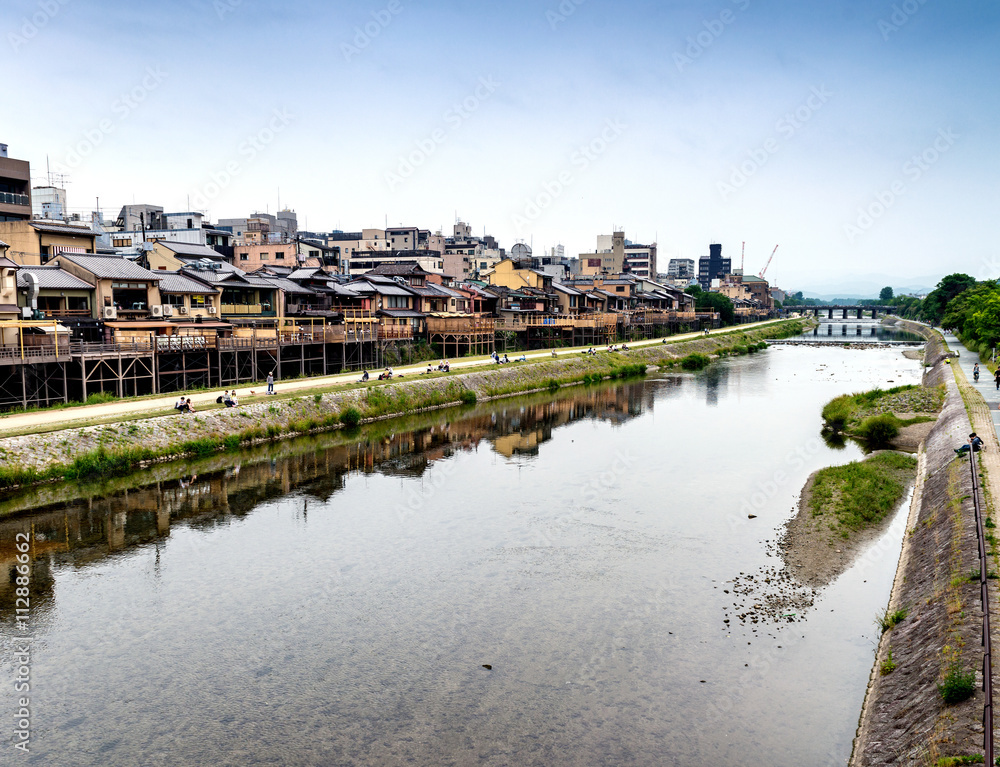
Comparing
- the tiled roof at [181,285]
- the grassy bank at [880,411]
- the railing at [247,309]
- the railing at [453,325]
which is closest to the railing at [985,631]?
the grassy bank at [880,411]

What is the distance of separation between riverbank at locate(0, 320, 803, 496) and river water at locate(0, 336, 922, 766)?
141 cm

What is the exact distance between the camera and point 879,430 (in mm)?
37031

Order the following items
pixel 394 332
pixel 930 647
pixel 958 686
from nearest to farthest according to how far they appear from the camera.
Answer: pixel 958 686, pixel 930 647, pixel 394 332

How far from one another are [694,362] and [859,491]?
5459cm

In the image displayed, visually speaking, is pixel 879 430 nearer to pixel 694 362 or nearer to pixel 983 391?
pixel 983 391

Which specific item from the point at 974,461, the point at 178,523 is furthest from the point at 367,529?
the point at 974,461

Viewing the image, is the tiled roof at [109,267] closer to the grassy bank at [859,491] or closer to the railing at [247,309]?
the railing at [247,309]

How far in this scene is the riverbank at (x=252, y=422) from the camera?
27.1 meters

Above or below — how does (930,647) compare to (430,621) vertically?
above

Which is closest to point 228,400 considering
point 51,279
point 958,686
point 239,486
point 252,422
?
point 252,422

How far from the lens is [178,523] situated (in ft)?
79.3

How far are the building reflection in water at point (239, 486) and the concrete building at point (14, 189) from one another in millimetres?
32700

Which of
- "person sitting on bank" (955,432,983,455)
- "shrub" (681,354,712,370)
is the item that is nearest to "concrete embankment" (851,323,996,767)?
"person sitting on bank" (955,432,983,455)

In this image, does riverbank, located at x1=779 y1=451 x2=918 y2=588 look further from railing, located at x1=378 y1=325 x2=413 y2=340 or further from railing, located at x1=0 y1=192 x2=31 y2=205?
railing, located at x1=0 y1=192 x2=31 y2=205
